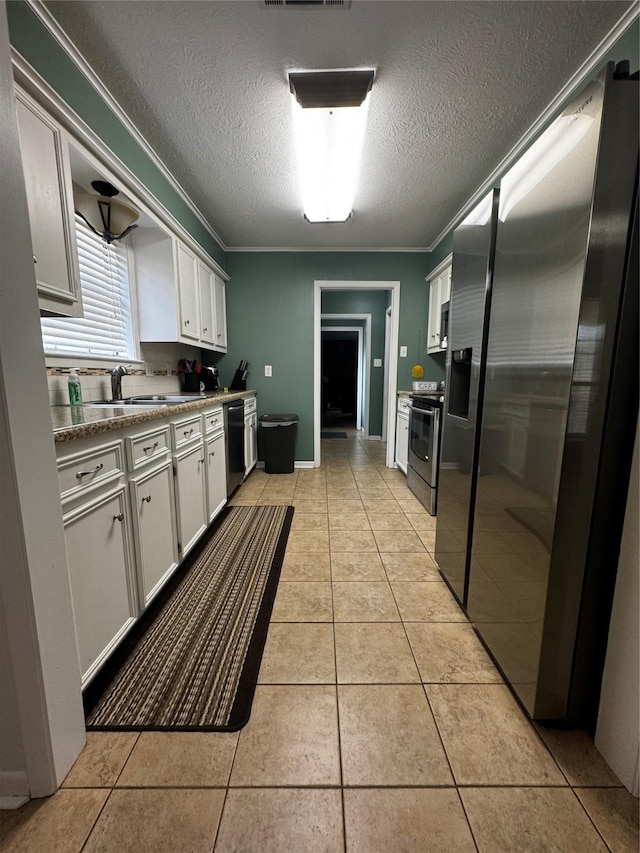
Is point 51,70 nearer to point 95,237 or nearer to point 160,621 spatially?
point 95,237

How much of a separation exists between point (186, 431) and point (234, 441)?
1.03m

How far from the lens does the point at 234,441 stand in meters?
2.95

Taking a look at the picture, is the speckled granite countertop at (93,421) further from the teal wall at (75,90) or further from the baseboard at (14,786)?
the teal wall at (75,90)

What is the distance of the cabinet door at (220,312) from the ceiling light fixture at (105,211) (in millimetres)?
1613

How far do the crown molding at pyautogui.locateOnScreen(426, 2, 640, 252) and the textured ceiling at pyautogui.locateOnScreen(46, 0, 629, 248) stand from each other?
1.2 inches

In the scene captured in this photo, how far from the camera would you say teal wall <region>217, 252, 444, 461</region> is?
390cm

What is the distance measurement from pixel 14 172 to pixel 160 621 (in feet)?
5.48

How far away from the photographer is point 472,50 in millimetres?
1497

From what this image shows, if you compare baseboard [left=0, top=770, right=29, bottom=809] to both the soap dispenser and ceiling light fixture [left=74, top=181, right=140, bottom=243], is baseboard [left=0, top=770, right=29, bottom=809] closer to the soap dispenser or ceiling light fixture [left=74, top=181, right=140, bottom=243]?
the soap dispenser

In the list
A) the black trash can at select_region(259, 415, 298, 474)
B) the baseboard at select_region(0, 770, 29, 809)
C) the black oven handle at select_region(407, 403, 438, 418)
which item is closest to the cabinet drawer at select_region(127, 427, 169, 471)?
the baseboard at select_region(0, 770, 29, 809)

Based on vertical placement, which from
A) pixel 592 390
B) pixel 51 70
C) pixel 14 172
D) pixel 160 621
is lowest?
pixel 160 621

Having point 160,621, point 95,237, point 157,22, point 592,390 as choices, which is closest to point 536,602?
point 592,390

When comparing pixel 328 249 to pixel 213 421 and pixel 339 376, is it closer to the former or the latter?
pixel 213 421

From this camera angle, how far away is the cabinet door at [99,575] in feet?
3.44
